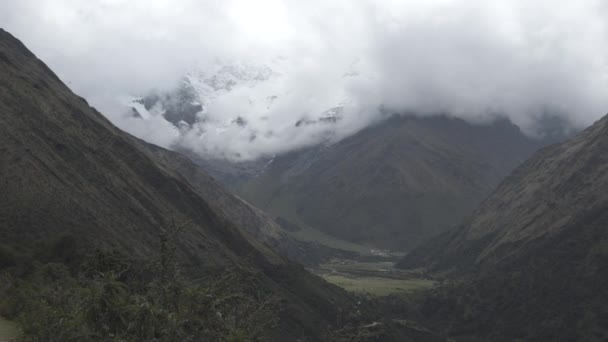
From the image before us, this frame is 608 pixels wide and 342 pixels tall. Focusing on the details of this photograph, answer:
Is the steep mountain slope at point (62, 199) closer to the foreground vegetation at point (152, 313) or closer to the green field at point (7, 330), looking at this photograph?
the green field at point (7, 330)

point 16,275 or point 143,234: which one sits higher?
point 143,234

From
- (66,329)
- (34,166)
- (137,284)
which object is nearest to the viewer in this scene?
(66,329)

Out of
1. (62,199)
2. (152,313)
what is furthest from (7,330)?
(62,199)

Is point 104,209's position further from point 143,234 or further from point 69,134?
point 69,134

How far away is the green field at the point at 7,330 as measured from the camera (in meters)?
57.1

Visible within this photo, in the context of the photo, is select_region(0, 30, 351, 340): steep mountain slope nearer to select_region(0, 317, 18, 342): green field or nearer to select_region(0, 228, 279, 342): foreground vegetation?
select_region(0, 317, 18, 342): green field

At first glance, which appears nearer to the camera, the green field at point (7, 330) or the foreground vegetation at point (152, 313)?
the foreground vegetation at point (152, 313)

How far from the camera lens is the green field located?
57.1 m

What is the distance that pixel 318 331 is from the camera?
198m

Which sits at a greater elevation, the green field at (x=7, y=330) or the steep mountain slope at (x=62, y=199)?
the steep mountain slope at (x=62, y=199)

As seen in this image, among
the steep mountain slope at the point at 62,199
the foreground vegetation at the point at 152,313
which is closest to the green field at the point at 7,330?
the foreground vegetation at the point at 152,313

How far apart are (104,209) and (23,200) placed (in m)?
30.6

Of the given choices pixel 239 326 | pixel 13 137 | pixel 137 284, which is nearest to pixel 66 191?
pixel 13 137

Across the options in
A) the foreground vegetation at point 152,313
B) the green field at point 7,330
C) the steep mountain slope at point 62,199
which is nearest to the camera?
the foreground vegetation at point 152,313
